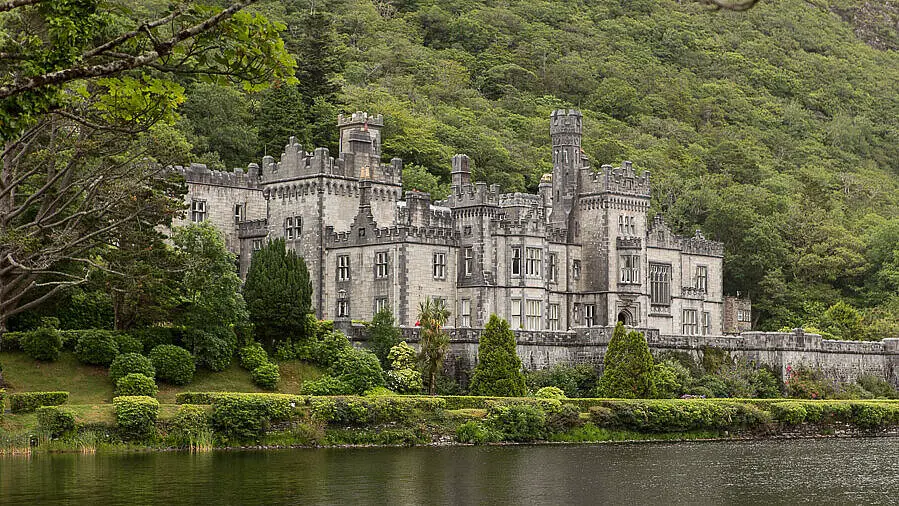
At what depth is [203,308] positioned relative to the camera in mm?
63406

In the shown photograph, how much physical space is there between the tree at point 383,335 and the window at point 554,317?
45.0 feet

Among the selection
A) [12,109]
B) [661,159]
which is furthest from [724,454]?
[661,159]

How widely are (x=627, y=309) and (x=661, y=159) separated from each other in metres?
52.5

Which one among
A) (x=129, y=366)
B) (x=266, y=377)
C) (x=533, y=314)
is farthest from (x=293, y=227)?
(x=129, y=366)

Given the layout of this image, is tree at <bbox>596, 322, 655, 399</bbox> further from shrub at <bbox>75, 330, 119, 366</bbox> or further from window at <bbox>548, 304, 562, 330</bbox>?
shrub at <bbox>75, 330, 119, 366</bbox>

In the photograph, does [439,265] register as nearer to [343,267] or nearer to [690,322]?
[343,267]

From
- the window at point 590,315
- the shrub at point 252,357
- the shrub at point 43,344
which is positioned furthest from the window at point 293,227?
the shrub at point 43,344

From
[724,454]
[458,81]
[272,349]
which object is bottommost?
[724,454]

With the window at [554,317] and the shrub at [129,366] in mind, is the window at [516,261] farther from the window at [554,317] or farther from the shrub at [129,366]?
the shrub at [129,366]

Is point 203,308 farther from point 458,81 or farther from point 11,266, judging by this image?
point 458,81

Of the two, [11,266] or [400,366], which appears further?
[400,366]

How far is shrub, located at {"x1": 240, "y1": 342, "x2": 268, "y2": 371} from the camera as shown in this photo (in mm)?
64250

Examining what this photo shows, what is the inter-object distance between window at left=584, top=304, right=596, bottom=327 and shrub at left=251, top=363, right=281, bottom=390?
24.6m

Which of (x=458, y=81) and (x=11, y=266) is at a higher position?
(x=458, y=81)
